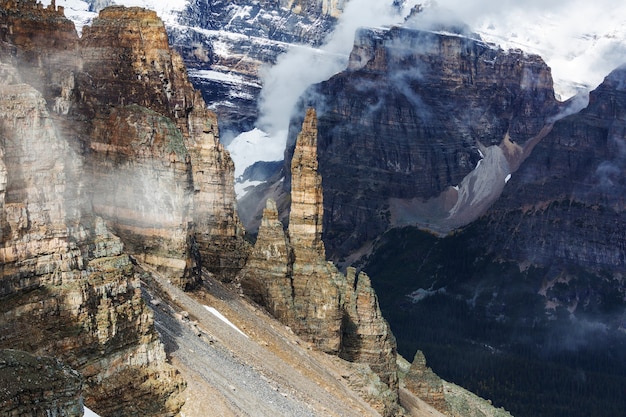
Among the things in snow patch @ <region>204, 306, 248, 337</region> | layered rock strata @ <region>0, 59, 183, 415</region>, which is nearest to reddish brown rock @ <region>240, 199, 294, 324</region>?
snow patch @ <region>204, 306, 248, 337</region>

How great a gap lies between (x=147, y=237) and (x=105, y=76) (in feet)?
45.5

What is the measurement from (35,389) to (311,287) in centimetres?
5569

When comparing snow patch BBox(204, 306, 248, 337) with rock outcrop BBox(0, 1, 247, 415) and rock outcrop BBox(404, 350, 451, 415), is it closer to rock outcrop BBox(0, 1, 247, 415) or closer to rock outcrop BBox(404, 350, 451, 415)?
rock outcrop BBox(0, 1, 247, 415)

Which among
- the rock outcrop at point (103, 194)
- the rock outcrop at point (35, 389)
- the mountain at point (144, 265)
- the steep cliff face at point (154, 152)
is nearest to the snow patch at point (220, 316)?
the mountain at point (144, 265)

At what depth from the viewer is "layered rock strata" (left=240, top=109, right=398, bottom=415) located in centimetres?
8744

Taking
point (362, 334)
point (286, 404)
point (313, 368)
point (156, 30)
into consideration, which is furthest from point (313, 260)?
point (286, 404)

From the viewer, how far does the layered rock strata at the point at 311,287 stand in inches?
3442

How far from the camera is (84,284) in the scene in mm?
45656

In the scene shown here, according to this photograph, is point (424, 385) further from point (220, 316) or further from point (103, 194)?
point (103, 194)

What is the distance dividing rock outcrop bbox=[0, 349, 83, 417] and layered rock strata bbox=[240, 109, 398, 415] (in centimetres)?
5078

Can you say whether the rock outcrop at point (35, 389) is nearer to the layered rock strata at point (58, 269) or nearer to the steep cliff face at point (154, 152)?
the layered rock strata at point (58, 269)

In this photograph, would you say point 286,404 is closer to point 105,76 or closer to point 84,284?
point 84,284

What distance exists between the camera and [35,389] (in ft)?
109

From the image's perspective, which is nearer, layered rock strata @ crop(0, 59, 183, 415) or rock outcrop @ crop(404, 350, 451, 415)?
layered rock strata @ crop(0, 59, 183, 415)
